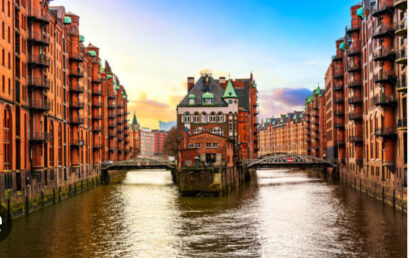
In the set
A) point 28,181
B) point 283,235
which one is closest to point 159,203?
point 28,181

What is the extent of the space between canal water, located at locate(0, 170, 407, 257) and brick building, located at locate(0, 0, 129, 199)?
187 inches

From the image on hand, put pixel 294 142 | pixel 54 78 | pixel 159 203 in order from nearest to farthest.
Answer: pixel 159 203 → pixel 54 78 → pixel 294 142

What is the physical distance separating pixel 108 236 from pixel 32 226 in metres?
6.19

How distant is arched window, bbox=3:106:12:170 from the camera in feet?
136

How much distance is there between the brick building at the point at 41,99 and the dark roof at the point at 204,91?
20.8 meters

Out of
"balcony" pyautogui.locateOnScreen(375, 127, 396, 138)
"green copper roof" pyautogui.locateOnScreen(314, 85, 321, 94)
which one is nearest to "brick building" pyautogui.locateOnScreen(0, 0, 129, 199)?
"balcony" pyautogui.locateOnScreen(375, 127, 396, 138)

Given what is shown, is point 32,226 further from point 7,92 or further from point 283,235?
point 283,235

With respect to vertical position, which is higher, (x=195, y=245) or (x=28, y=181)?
(x=28, y=181)

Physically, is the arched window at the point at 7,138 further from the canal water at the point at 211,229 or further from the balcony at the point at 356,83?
the balcony at the point at 356,83

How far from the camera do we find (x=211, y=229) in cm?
3675

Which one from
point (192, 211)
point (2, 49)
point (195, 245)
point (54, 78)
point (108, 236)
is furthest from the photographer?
point (54, 78)

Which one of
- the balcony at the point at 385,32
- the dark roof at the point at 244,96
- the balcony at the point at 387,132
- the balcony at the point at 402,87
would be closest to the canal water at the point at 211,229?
the balcony at the point at 387,132

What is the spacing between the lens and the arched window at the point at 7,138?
41469mm

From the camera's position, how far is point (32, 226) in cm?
3644
